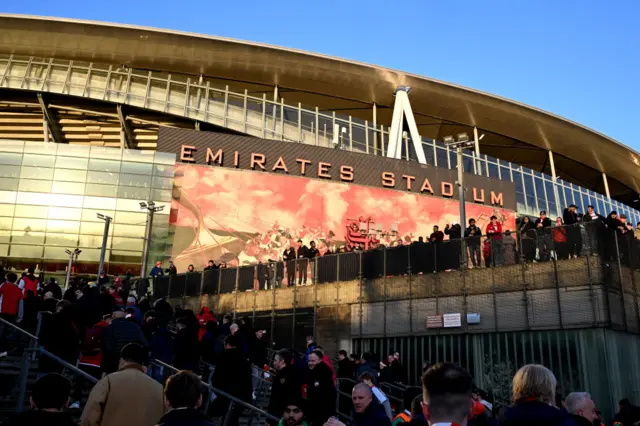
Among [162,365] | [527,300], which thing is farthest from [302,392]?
[527,300]

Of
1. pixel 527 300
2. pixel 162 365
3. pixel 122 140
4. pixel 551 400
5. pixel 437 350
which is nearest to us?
pixel 551 400

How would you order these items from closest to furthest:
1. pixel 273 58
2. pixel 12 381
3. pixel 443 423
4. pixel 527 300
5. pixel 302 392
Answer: pixel 443 423 < pixel 302 392 < pixel 12 381 < pixel 527 300 < pixel 273 58

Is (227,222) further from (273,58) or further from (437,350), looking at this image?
(437,350)

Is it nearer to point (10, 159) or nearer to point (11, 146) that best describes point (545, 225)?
point (10, 159)

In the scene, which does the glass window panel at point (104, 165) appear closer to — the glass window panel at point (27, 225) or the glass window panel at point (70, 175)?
the glass window panel at point (70, 175)

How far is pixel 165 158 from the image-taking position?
119ft

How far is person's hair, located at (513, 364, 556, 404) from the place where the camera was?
3684 millimetres

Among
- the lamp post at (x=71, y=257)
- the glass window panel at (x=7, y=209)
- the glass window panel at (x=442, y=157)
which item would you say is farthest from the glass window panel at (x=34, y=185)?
the glass window panel at (x=442, y=157)

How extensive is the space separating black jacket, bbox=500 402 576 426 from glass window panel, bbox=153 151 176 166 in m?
34.0

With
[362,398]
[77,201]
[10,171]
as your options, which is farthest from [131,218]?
[362,398]

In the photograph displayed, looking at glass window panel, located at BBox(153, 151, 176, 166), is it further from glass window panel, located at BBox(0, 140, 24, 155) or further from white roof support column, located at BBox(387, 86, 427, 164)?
white roof support column, located at BBox(387, 86, 427, 164)

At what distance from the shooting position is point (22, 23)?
40656 mm

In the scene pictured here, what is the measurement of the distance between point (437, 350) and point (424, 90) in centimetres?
3027

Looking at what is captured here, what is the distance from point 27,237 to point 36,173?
3.93 m
